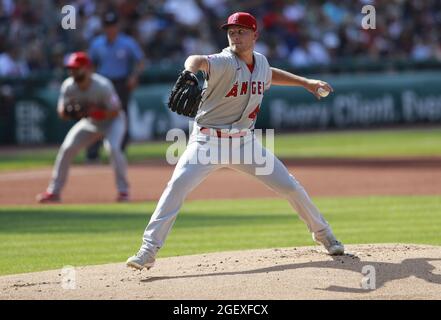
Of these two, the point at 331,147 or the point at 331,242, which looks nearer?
the point at 331,242

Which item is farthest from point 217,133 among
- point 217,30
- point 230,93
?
point 217,30

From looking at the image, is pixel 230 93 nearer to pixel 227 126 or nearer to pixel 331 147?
pixel 227 126

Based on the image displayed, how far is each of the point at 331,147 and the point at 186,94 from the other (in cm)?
1589

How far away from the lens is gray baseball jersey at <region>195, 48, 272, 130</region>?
7.58 meters

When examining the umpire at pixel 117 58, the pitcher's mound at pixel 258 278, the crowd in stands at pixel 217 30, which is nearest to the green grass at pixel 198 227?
the pitcher's mound at pixel 258 278

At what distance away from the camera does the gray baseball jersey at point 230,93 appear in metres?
7.58

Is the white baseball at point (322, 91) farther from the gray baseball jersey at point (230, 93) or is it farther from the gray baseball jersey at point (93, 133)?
the gray baseball jersey at point (93, 133)

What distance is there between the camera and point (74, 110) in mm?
13680

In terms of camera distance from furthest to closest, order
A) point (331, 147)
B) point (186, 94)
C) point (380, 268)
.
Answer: point (331, 147) → point (380, 268) → point (186, 94)

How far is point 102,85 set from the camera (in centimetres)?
1392

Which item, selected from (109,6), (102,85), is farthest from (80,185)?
(109,6)

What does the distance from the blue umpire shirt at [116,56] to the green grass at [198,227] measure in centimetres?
517

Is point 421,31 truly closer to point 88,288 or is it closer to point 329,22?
point 329,22

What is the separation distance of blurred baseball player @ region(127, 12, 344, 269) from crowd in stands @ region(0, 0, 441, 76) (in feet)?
49.2
